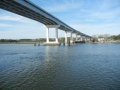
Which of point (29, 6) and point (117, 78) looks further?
point (29, 6)

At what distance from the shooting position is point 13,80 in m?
14.4

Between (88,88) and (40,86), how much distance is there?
12.7 feet

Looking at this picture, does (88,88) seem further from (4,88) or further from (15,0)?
(15,0)

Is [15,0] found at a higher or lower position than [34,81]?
higher

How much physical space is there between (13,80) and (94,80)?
757cm

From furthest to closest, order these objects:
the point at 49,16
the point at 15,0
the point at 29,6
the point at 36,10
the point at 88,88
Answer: the point at 49,16 → the point at 36,10 → the point at 29,6 → the point at 15,0 → the point at 88,88

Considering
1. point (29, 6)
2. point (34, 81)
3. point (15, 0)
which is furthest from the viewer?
point (29, 6)

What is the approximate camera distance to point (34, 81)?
14047mm

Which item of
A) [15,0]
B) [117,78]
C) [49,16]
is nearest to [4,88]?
[117,78]

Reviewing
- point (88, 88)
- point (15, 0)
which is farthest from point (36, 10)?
point (88, 88)

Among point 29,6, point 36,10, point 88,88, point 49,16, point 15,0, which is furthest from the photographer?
point 49,16

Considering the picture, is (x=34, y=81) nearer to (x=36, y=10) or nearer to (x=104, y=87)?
(x=104, y=87)

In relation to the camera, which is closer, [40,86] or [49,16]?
[40,86]

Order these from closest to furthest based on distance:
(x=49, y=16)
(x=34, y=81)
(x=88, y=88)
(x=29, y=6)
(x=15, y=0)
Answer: (x=88, y=88), (x=34, y=81), (x=15, y=0), (x=29, y=6), (x=49, y=16)
